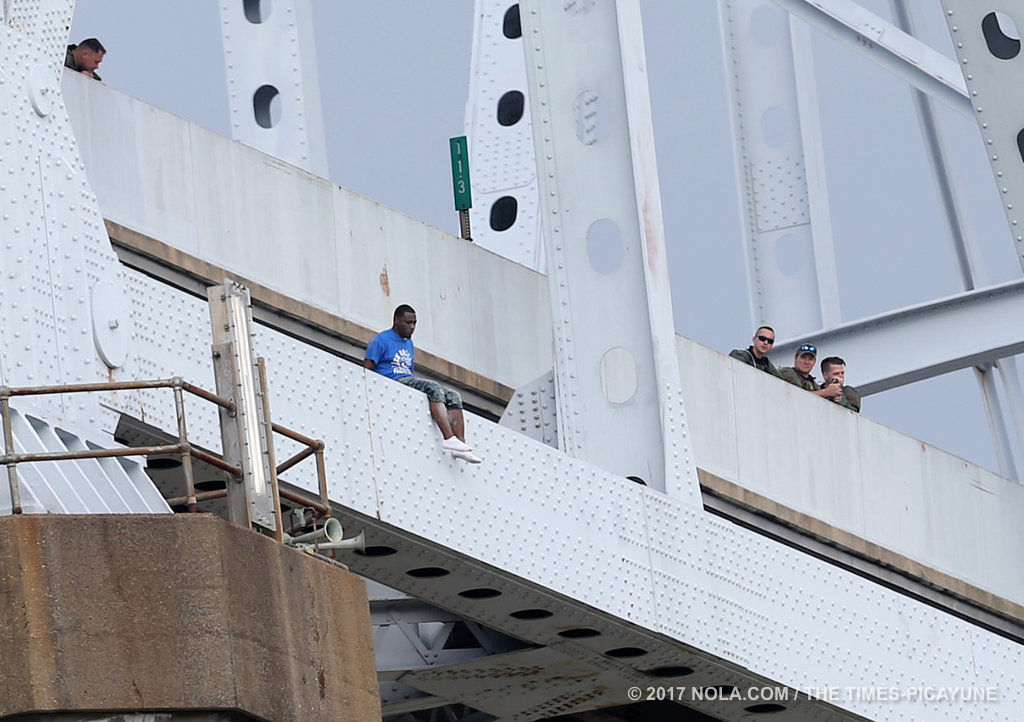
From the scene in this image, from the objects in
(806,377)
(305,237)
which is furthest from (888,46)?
(305,237)

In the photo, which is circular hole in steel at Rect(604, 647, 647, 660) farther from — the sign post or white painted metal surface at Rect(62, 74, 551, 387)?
the sign post

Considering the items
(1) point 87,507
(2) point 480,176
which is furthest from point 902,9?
(1) point 87,507

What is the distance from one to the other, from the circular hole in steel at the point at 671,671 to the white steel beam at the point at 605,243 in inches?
51.7

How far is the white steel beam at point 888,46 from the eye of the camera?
2295 cm

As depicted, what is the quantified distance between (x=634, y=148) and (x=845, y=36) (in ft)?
20.5

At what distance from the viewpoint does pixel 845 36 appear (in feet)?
77.1

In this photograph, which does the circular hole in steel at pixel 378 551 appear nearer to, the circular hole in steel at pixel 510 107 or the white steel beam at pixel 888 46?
the white steel beam at pixel 888 46

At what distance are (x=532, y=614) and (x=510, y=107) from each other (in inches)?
453

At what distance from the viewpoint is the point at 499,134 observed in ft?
91.1

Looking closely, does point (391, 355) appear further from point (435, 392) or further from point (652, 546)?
point (652, 546)

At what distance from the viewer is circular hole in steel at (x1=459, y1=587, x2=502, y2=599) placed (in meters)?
16.9

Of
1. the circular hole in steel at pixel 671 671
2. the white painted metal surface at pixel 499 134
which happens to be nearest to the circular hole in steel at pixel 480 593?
the circular hole in steel at pixel 671 671

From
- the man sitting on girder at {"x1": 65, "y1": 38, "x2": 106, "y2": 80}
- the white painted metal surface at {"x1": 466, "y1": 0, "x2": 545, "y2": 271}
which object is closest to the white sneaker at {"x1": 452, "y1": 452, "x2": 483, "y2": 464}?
the man sitting on girder at {"x1": 65, "y1": 38, "x2": 106, "y2": 80}

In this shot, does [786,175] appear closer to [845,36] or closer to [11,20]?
[845,36]
